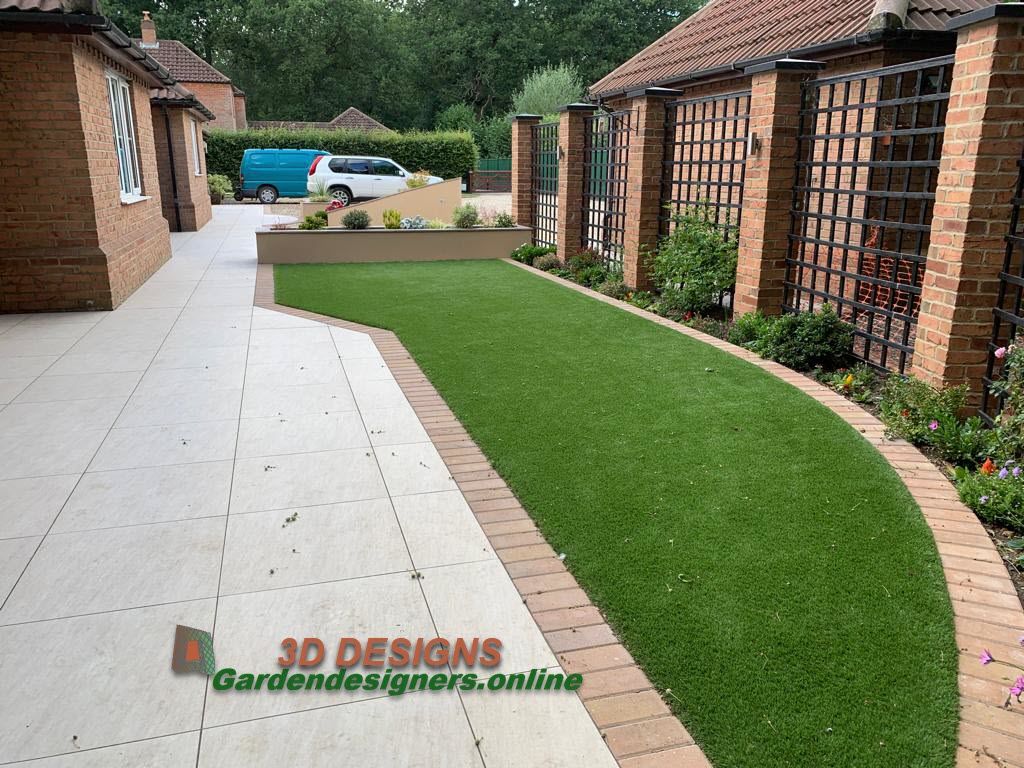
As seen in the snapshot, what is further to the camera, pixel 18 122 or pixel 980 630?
pixel 18 122

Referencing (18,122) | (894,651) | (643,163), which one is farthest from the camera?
(643,163)

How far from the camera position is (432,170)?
1315 inches

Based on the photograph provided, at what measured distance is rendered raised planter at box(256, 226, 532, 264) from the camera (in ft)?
42.4

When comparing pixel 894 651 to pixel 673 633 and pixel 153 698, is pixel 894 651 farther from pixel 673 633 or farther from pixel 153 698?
pixel 153 698

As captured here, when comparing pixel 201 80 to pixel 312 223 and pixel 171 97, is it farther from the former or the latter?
pixel 312 223

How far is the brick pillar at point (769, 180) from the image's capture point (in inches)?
264

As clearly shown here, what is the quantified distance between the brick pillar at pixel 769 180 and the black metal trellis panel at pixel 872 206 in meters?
0.10

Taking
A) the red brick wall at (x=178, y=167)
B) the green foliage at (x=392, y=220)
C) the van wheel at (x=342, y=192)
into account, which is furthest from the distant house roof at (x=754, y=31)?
the van wheel at (x=342, y=192)

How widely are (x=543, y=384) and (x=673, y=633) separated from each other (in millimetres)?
3165

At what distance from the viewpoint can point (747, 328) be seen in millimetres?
7000

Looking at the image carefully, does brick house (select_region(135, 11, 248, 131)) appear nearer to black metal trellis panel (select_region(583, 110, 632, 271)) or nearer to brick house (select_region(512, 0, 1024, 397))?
brick house (select_region(512, 0, 1024, 397))

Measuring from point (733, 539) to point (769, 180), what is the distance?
4.41 m

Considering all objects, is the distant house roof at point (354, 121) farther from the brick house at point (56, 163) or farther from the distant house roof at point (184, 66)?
the brick house at point (56, 163)

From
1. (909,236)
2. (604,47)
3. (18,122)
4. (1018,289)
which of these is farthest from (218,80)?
(1018,289)
